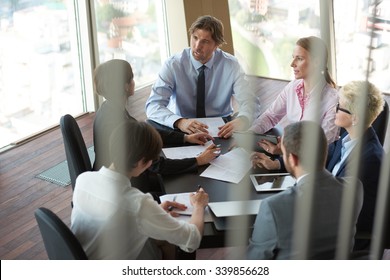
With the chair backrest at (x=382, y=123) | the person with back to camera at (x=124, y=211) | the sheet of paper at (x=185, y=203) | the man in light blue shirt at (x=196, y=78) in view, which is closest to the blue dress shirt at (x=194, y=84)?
the man in light blue shirt at (x=196, y=78)

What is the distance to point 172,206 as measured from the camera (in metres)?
1.93

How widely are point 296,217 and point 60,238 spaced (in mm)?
678

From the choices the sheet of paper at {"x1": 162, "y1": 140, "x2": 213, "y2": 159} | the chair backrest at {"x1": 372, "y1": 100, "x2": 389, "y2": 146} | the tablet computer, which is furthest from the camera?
the chair backrest at {"x1": 372, "y1": 100, "x2": 389, "y2": 146}

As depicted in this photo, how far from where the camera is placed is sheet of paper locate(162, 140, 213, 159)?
7.70 feet

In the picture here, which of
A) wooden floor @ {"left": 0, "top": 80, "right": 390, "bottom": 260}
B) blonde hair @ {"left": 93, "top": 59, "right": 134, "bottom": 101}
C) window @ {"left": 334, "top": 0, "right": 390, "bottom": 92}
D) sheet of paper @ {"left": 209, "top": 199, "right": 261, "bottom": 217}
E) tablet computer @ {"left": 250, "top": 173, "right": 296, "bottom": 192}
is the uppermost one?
window @ {"left": 334, "top": 0, "right": 390, "bottom": 92}

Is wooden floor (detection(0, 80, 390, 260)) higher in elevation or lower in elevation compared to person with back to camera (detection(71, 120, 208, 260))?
lower

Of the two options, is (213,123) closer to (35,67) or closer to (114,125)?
(114,125)

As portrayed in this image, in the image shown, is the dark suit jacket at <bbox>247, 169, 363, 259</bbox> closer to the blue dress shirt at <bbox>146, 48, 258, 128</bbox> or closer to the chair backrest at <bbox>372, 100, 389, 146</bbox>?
the chair backrest at <bbox>372, 100, 389, 146</bbox>

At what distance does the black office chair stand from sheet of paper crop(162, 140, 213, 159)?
0.85 metres

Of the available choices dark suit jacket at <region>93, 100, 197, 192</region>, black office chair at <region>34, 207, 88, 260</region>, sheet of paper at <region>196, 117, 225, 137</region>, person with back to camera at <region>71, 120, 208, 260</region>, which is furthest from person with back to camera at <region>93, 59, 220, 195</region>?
black office chair at <region>34, 207, 88, 260</region>

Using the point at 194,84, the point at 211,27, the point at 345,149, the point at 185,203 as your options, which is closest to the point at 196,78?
the point at 194,84

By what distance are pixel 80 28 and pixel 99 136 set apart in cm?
240
